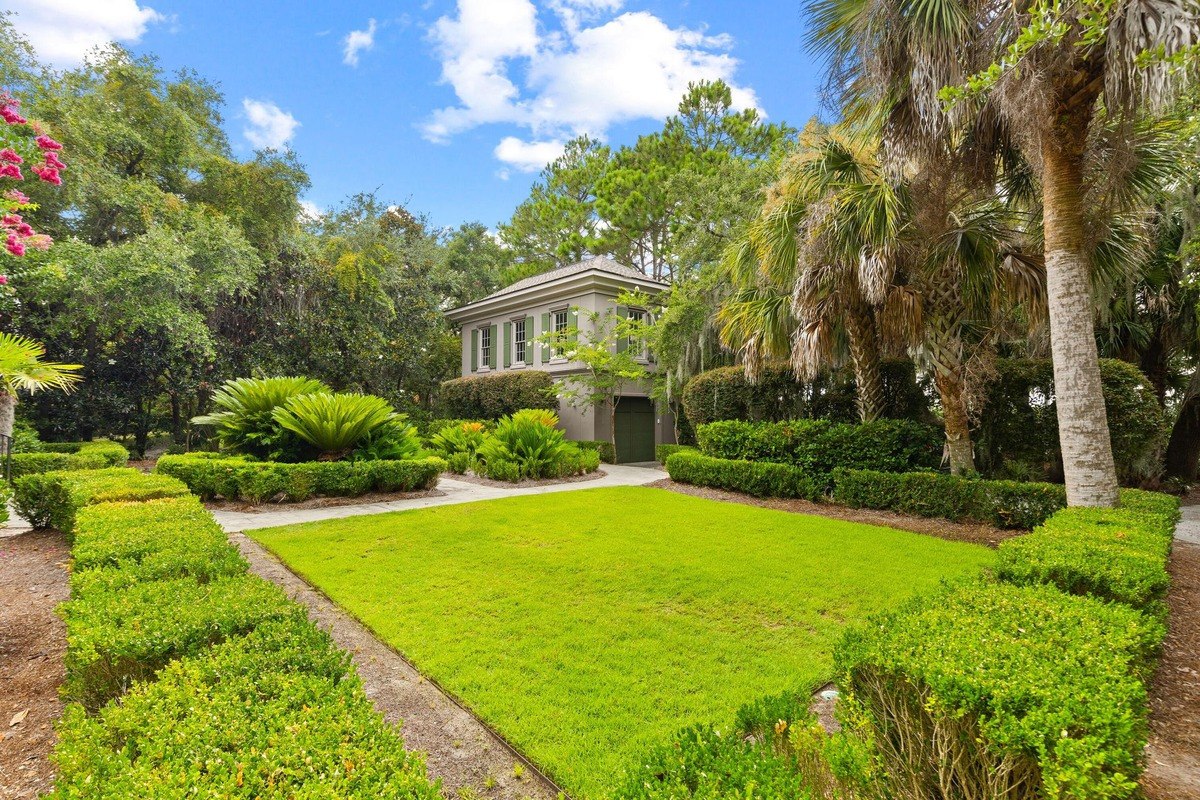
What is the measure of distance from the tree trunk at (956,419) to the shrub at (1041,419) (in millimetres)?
495

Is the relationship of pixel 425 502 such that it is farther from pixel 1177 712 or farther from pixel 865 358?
pixel 1177 712

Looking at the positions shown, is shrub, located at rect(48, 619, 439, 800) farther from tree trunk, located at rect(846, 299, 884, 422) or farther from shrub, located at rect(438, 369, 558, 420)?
shrub, located at rect(438, 369, 558, 420)

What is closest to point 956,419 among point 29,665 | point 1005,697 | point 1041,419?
point 1041,419

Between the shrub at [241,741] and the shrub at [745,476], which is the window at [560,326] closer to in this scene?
the shrub at [745,476]

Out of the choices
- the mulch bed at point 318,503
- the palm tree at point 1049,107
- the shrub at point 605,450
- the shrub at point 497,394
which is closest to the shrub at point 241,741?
the palm tree at point 1049,107

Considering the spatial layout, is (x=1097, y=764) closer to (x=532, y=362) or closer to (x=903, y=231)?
(x=903, y=231)

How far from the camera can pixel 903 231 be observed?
768 centimetres

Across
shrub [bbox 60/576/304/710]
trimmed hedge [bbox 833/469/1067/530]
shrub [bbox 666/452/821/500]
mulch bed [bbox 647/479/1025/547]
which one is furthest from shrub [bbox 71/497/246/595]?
trimmed hedge [bbox 833/469/1067/530]

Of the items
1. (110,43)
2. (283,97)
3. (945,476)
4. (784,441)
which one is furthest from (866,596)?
(110,43)

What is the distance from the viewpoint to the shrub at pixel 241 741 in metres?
1.27

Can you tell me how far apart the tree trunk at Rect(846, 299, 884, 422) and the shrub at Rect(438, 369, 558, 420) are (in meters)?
9.54

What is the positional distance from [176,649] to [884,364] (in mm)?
10336

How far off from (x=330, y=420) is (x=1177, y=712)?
33.9ft

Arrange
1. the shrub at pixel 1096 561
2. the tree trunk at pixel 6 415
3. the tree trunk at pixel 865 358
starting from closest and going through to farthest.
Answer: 1. the shrub at pixel 1096 561
2. the tree trunk at pixel 865 358
3. the tree trunk at pixel 6 415
